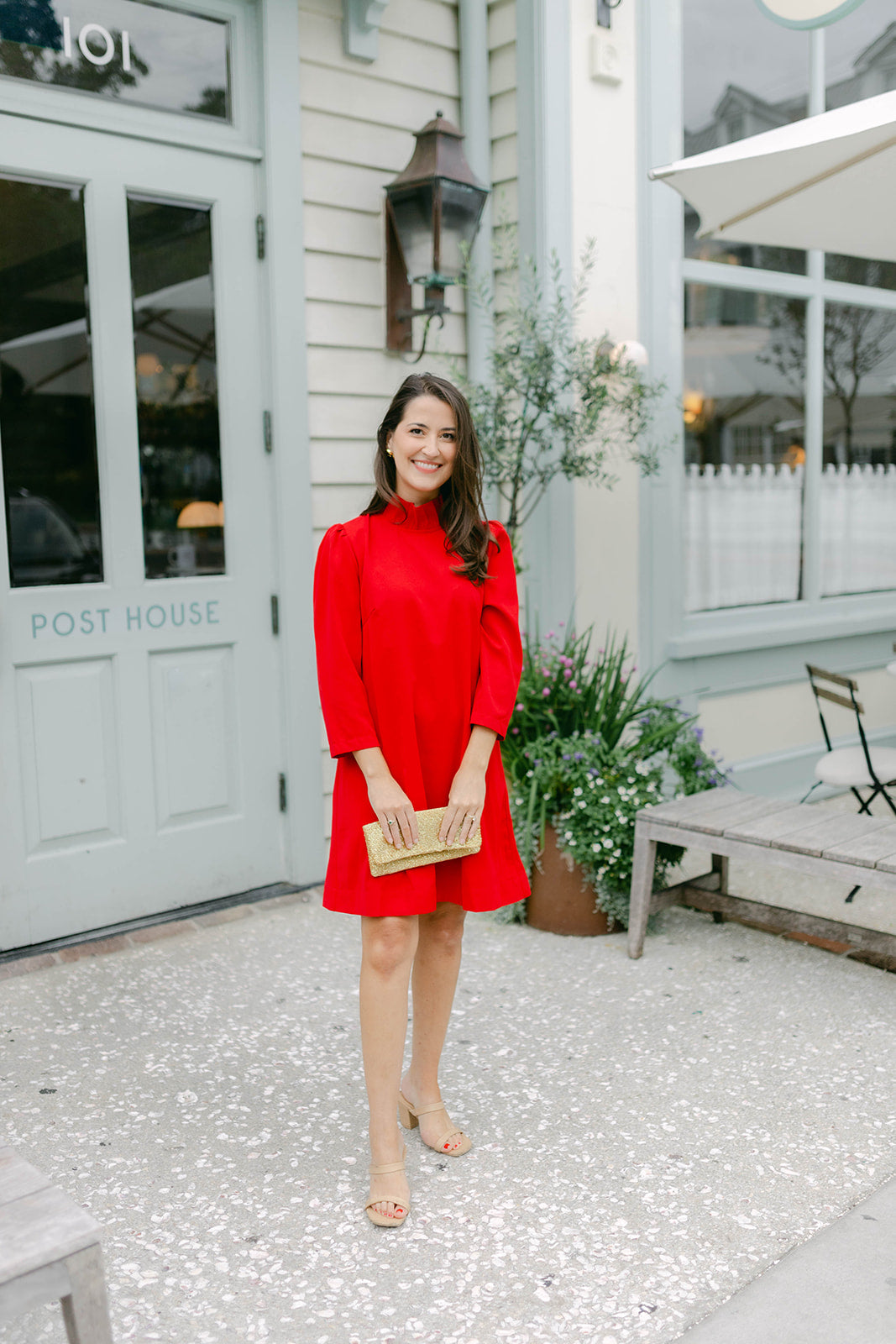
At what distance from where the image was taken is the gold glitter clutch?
87.7 inches

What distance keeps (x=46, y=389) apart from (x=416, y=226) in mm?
1450

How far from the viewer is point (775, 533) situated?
18.3 feet

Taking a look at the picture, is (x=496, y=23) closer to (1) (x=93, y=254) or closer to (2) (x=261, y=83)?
(2) (x=261, y=83)

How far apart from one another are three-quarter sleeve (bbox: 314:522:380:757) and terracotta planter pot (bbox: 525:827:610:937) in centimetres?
166

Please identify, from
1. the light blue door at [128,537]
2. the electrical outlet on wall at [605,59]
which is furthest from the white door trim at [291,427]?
the electrical outlet on wall at [605,59]

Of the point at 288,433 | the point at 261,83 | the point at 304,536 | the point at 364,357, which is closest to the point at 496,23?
the point at 261,83

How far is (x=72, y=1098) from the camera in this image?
276 cm

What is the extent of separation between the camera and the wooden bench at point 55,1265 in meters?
1.46

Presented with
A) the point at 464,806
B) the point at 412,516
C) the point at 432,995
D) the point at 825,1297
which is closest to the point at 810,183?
the point at 412,516

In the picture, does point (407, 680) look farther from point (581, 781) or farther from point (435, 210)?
point (435, 210)

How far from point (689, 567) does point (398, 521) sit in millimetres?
3119

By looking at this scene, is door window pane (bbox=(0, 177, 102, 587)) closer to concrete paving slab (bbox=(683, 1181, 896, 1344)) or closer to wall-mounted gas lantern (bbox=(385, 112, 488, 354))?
wall-mounted gas lantern (bbox=(385, 112, 488, 354))

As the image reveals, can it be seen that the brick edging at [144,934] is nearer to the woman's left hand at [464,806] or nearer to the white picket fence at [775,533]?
the woman's left hand at [464,806]

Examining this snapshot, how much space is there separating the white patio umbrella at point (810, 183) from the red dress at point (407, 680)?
62.8 inches
